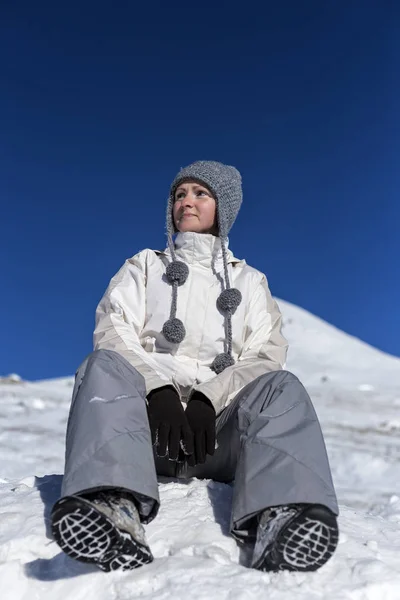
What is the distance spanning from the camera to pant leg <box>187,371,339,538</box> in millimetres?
2016

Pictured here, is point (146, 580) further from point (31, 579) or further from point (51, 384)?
point (51, 384)

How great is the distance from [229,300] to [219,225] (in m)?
0.65

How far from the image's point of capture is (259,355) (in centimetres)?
305

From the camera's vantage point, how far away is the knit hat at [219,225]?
3.00 metres

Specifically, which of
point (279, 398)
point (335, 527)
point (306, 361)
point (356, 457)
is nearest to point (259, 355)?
point (279, 398)

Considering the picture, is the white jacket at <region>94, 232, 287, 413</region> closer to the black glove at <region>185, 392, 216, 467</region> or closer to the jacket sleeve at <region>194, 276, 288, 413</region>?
the jacket sleeve at <region>194, 276, 288, 413</region>

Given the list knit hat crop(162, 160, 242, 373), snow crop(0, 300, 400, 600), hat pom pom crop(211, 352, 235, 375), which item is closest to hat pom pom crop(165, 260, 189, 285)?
knit hat crop(162, 160, 242, 373)

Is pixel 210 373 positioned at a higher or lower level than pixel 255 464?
higher

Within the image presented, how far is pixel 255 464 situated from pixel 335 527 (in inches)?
15.3

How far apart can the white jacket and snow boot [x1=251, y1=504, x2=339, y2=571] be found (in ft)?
2.63

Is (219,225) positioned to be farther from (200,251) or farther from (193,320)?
(193,320)

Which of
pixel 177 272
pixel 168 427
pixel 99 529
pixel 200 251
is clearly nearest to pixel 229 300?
pixel 177 272

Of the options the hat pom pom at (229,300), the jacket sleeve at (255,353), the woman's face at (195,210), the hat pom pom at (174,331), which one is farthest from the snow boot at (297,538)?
the woman's face at (195,210)

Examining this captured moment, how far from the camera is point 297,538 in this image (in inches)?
74.5
